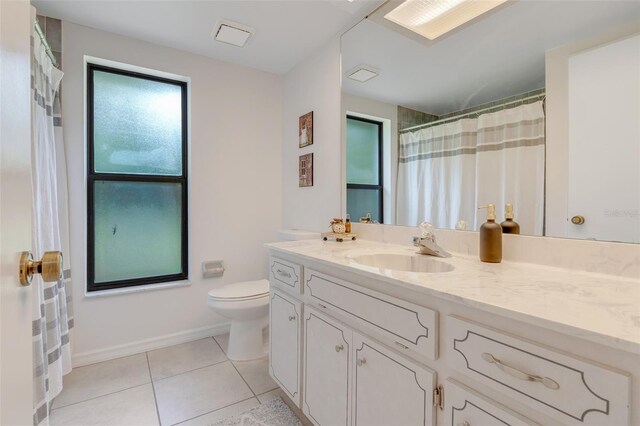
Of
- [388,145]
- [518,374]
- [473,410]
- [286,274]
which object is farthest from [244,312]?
[518,374]

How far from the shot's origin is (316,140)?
238 centimetres

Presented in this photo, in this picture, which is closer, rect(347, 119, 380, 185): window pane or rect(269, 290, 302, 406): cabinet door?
rect(269, 290, 302, 406): cabinet door

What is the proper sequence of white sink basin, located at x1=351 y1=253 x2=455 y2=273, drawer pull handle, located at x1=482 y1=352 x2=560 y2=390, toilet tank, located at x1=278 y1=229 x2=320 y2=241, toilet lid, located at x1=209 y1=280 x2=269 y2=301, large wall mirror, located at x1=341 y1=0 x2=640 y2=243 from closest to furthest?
drawer pull handle, located at x1=482 y1=352 x2=560 y2=390, large wall mirror, located at x1=341 y1=0 x2=640 y2=243, white sink basin, located at x1=351 y1=253 x2=455 y2=273, toilet lid, located at x1=209 y1=280 x2=269 y2=301, toilet tank, located at x1=278 y1=229 x2=320 y2=241

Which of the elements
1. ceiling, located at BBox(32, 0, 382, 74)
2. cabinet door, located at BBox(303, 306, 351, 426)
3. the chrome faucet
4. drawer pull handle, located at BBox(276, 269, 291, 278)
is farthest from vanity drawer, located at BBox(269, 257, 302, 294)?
ceiling, located at BBox(32, 0, 382, 74)

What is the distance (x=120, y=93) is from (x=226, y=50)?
88 centimetres

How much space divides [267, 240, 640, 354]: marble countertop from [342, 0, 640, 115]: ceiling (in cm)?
75

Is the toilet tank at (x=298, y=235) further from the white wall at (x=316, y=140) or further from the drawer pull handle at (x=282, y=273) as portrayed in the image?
the drawer pull handle at (x=282, y=273)

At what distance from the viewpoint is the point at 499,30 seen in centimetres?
131

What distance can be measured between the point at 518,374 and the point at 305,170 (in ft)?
6.77

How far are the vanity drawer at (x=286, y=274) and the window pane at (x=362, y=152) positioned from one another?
2.67ft

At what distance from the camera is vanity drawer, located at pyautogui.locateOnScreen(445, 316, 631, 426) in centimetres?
56

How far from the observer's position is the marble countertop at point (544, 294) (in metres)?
0.58

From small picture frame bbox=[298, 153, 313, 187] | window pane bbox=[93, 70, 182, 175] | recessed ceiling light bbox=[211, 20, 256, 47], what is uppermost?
recessed ceiling light bbox=[211, 20, 256, 47]

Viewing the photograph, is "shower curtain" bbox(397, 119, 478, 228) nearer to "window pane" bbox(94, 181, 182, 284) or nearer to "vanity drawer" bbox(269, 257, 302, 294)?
"vanity drawer" bbox(269, 257, 302, 294)
